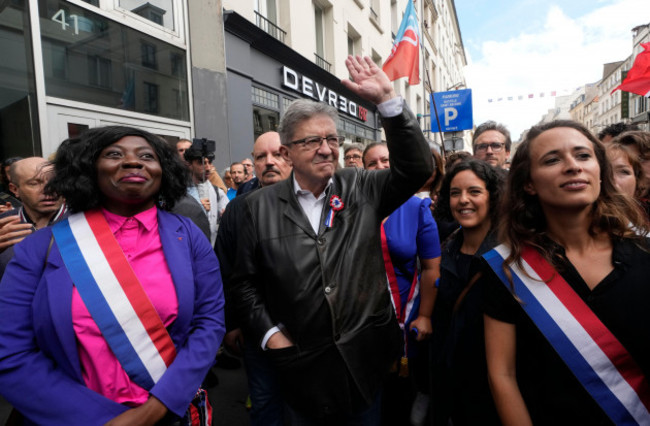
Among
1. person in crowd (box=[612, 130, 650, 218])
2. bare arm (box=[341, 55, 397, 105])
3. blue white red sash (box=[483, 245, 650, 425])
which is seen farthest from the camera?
person in crowd (box=[612, 130, 650, 218])

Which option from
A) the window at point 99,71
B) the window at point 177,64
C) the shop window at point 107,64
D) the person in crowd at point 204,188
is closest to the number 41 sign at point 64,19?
the shop window at point 107,64

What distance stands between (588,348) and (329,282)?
3.20ft

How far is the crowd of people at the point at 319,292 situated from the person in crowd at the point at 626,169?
125 centimetres

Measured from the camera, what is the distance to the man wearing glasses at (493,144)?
3.63m

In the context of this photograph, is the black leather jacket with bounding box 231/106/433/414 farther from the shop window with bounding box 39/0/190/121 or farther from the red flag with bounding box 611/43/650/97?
the red flag with bounding box 611/43/650/97

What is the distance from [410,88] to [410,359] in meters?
17.5

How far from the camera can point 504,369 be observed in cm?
142

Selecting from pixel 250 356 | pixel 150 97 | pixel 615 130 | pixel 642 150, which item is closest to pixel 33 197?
pixel 250 356

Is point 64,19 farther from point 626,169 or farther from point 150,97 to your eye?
point 626,169

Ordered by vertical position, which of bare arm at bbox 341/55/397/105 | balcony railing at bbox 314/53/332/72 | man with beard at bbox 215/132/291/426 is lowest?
man with beard at bbox 215/132/291/426

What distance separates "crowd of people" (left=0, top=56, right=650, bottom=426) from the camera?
1.30 metres

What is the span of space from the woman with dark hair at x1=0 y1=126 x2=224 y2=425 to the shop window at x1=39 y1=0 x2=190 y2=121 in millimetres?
4745

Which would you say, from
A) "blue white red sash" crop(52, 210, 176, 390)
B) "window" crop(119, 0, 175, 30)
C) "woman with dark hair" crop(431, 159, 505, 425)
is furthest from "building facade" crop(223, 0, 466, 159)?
"blue white red sash" crop(52, 210, 176, 390)

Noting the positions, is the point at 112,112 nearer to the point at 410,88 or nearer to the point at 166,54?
the point at 166,54
